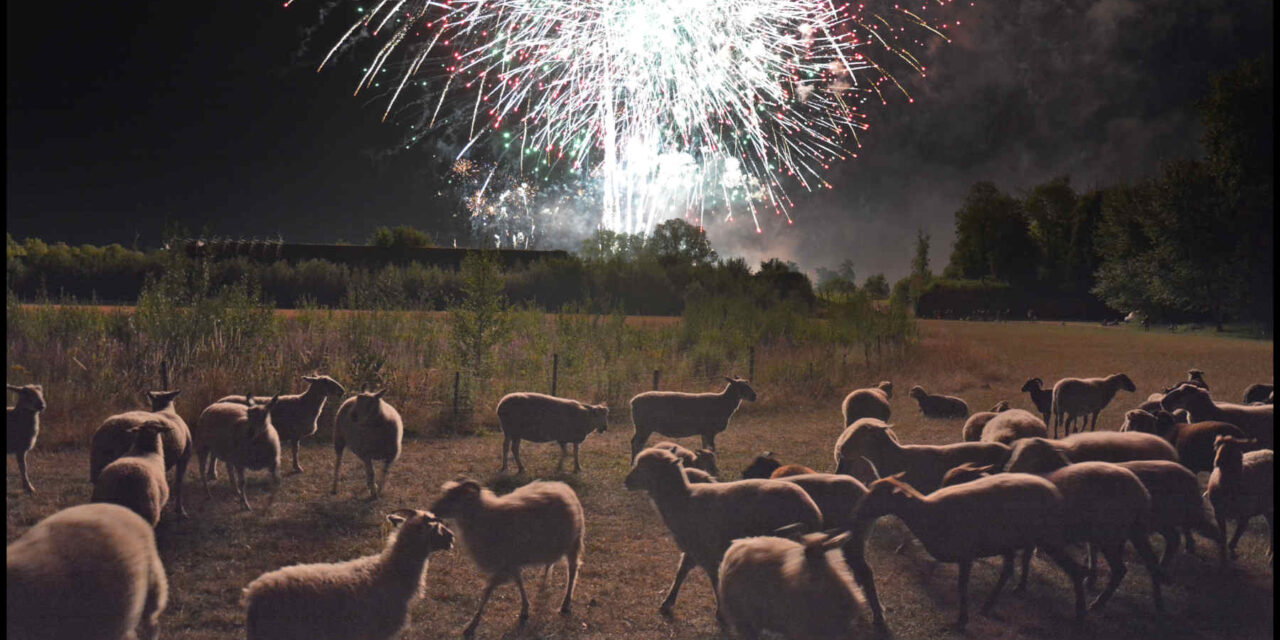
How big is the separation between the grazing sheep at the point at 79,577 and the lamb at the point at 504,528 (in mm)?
1770

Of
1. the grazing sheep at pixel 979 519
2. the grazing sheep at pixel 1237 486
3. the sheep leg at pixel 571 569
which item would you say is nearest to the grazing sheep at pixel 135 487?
the sheep leg at pixel 571 569

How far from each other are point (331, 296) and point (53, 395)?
23504mm

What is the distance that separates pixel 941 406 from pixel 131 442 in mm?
14430

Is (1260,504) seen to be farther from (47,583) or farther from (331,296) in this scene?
(331,296)

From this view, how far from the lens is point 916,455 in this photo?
7.24 metres

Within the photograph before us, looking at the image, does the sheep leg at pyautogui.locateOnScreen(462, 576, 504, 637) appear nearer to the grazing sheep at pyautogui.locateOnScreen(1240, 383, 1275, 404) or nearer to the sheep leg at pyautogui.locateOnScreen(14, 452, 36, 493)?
the sheep leg at pyautogui.locateOnScreen(14, 452, 36, 493)

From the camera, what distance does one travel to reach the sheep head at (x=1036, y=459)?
242 inches

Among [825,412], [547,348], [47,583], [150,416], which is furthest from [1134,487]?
[547,348]

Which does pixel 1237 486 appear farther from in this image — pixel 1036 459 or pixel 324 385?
pixel 324 385

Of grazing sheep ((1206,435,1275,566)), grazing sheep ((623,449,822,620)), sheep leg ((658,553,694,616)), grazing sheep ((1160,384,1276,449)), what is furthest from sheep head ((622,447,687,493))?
grazing sheep ((1160,384,1276,449))

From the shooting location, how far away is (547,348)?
18.1 meters

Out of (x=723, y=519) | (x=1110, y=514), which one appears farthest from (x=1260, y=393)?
(x=723, y=519)

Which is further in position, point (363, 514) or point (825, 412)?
point (825, 412)

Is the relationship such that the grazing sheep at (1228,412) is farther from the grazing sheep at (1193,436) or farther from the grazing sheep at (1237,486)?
the grazing sheep at (1237,486)
